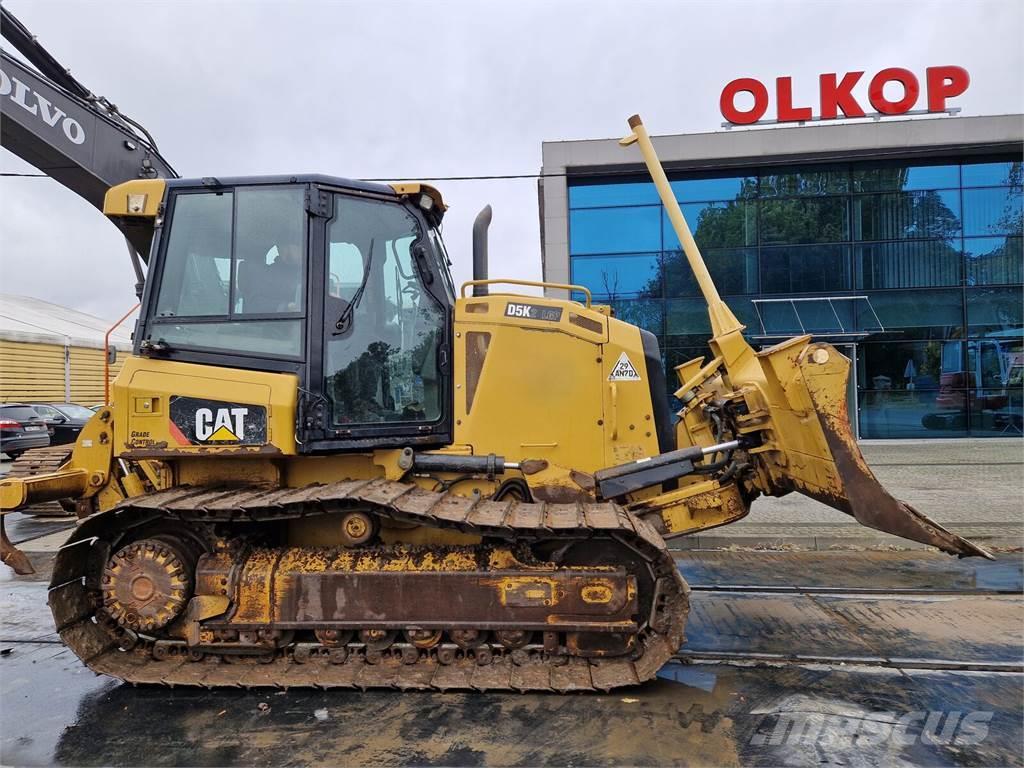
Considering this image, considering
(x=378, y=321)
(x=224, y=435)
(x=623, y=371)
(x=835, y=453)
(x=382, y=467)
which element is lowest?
(x=382, y=467)

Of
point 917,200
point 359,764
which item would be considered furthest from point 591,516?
point 917,200

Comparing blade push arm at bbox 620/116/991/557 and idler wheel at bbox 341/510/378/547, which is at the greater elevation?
blade push arm at bbox 620/116/991/557

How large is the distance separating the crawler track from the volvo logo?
9.98ft

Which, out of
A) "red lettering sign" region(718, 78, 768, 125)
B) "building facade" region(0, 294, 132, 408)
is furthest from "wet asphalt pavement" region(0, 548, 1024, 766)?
"building facade" region(0, 294, 132, 408)

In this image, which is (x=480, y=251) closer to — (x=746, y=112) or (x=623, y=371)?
(x=623, y=371)

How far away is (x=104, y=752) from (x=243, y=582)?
1023mm

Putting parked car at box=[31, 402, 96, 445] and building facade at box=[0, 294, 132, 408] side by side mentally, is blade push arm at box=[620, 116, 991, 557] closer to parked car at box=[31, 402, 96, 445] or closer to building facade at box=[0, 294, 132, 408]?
parked car at box=[31, 402, 96, 445]

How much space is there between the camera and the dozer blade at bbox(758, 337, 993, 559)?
3752 millimetres

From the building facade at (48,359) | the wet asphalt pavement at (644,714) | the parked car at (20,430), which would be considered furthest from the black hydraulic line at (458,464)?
the building facade at (48,359)

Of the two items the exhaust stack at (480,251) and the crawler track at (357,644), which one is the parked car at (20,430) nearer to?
the crawler track at (357,644)

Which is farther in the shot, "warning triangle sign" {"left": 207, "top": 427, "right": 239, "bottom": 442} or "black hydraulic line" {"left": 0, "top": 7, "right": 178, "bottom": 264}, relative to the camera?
"black hydraulic line" {"left": 0, "top": 7, "right": 178, "bottom": 264}

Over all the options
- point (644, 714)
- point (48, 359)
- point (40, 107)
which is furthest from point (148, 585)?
point (48, 359)

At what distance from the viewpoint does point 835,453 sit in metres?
3.82

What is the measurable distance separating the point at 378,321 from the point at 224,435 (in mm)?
1213
